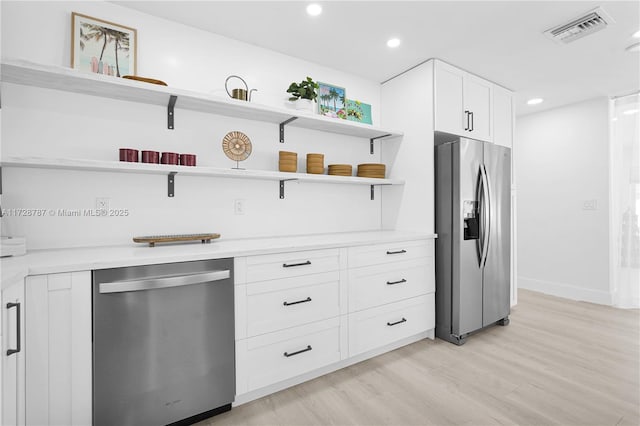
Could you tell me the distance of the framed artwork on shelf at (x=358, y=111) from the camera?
302cm

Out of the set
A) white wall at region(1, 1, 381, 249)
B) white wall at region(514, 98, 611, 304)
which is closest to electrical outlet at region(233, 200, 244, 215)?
white wall at region(1, 1, 381, 249)

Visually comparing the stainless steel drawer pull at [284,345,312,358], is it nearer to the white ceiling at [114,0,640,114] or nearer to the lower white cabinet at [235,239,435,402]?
the lower white cabinet at [235,239,435,402]

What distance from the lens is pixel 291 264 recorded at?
6.48 feet

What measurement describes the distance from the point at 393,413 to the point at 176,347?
1238mm

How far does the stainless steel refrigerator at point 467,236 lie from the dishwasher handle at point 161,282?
1890mm

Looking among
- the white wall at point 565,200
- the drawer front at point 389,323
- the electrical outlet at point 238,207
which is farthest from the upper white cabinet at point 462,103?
the electrical outlet at point 238,207

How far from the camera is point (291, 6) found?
6.81 ft

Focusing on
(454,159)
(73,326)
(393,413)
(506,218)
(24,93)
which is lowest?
(393,413)

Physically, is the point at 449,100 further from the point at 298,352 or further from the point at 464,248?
the point at 298,352

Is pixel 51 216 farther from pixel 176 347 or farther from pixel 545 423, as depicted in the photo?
pixel 545 423

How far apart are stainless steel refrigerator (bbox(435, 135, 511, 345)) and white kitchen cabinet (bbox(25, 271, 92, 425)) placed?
250 centimetres

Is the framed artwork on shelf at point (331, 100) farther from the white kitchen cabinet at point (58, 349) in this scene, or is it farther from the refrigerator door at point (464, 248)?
the white kitchen cabinet at point (58, 349)

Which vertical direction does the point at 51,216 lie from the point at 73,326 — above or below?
above

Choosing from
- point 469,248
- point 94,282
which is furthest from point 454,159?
point 94,282
